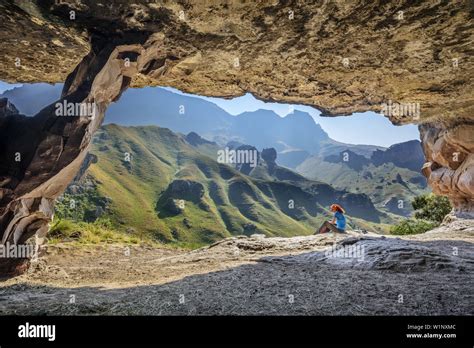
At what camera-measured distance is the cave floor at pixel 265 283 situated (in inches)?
269

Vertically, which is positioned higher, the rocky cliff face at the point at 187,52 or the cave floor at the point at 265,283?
the rocky cliff face at the point at 187,52

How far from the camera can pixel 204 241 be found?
305 feet

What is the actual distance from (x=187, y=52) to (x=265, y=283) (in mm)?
8978

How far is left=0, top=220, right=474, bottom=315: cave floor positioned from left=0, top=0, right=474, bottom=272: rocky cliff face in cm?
338

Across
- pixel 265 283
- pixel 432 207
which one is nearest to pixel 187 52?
pixel 265 283

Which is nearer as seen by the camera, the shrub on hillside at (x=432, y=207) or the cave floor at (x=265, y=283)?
the cave floor at (x=265, y=283)

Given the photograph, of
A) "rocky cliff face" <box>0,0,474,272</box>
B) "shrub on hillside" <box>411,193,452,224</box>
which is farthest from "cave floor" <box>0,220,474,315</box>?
"shrub on hillside" <box>411,193,452,224</box>

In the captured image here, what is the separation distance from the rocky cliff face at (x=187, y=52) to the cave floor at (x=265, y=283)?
338 centimetres

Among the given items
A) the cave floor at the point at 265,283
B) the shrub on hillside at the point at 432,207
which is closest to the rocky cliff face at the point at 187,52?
the cave floor at the point at 265,283

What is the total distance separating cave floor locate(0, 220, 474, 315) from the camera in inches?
269

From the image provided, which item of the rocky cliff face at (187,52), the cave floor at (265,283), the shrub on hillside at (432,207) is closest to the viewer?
the cave floor at (265,283)

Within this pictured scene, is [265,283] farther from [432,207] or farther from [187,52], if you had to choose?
[432,207]

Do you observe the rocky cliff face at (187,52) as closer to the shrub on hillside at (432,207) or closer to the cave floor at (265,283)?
the cave floor at (265,283)
